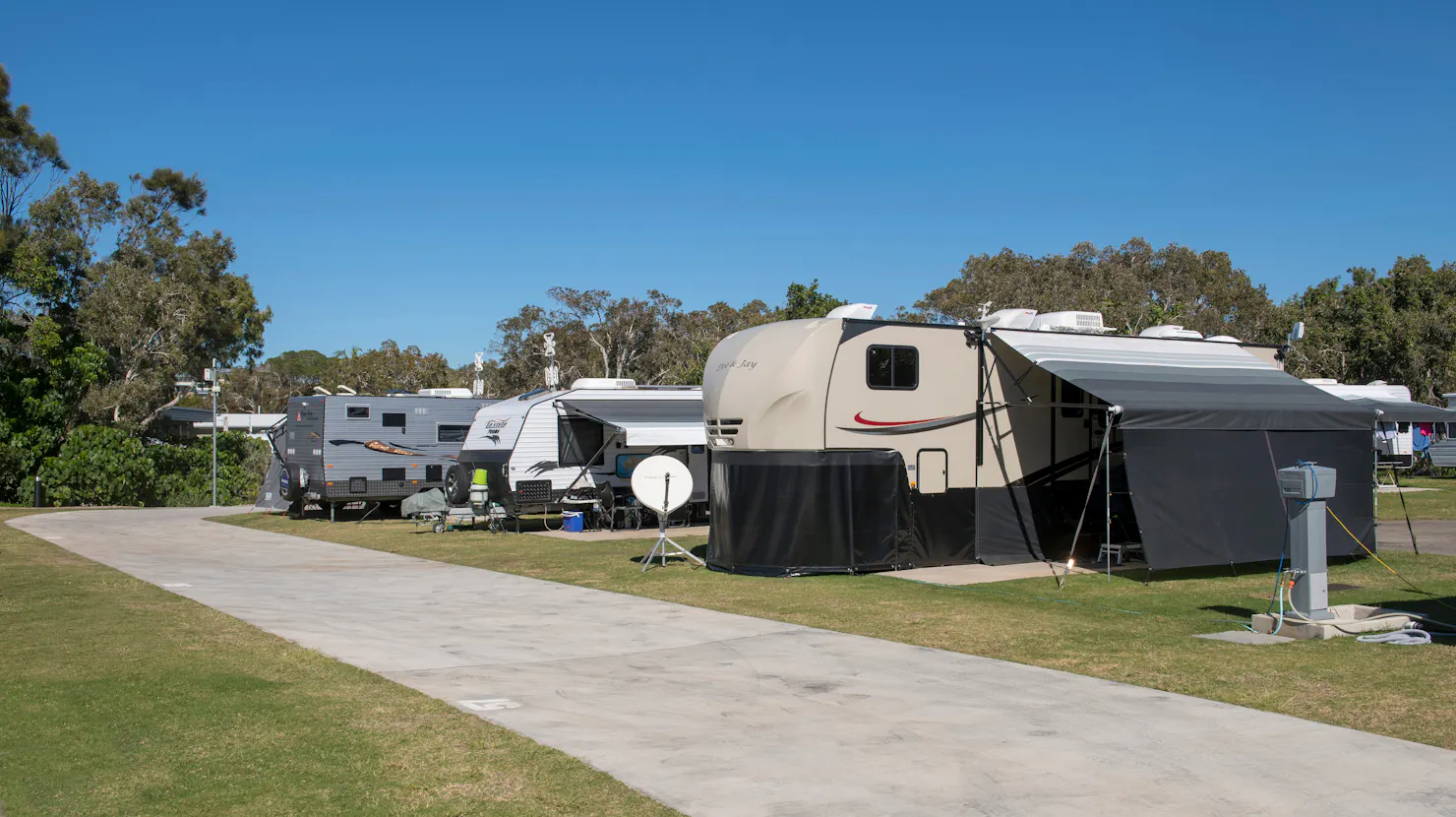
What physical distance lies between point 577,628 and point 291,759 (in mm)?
4999

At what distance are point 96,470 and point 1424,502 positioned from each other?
37.3 metres

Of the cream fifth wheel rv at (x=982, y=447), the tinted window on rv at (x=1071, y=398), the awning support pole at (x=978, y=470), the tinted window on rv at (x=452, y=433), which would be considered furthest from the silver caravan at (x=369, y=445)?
the tinted window on rv at (x=1071, y=398)

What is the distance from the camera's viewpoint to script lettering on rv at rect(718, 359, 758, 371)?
1514 cm

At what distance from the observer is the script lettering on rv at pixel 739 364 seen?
15.1 m

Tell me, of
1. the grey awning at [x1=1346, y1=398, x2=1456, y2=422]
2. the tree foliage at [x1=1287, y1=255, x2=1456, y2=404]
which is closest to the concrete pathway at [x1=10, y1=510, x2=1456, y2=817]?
the grey awning at [x1=1346, y1=398, x2=1456, y2=422]

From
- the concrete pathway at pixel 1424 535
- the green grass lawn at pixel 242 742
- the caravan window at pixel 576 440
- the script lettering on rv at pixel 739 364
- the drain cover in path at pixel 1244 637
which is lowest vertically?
the green grass lawn at pixel 242 742

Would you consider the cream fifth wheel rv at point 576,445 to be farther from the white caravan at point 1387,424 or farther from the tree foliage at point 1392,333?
the tree foliage at point 1392,333

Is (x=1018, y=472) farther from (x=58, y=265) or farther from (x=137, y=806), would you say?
(x=58, y=265)

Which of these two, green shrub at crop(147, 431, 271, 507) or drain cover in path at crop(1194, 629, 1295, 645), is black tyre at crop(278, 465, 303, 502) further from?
drain cover in path at crop(1194, 629, 1295, 645)

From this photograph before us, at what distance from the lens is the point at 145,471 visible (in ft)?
119

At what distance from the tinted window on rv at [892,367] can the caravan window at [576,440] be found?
972cm

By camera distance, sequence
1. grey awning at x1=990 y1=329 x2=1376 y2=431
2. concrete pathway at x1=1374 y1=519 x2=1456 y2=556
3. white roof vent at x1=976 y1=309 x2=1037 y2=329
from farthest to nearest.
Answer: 1. concrete pathway at x1=1374 y1=519 x2=1456 y2=556
2. white roof vent at x1=976 y1=309 x2=1037 y2=329
3. grey awning at x1=990 y1=329 x2=1376 y2=431

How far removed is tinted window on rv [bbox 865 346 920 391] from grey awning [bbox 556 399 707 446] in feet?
23.3

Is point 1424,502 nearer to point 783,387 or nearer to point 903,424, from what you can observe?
point 903,424
